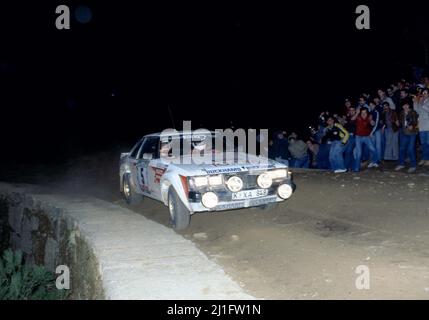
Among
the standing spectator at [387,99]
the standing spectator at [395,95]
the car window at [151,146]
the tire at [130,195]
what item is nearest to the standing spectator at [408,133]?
the standing spectator at [387,99]

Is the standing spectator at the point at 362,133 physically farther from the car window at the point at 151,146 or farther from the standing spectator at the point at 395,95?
the car window at the point at 151,146

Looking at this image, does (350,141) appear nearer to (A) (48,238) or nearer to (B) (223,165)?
(B) (223,165)

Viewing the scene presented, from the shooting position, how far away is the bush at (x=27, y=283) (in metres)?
7.08

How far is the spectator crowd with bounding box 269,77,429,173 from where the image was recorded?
11.1 m

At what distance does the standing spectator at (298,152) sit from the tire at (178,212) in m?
6.76

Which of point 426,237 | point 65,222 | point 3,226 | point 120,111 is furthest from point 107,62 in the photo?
point 426,237

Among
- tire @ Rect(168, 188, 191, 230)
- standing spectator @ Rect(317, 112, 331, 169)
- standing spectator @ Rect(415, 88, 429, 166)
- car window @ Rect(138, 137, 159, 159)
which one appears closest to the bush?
tire @ Rect(168, 188, 191, 230)

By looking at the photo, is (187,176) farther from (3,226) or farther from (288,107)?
(288,107)

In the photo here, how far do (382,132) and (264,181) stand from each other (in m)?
5.57

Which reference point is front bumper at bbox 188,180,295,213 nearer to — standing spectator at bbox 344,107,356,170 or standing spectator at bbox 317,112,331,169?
standing spectator at bbox 344,107,356,170

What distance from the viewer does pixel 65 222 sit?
8.29m

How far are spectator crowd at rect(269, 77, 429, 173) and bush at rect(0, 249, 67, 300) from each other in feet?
23.3

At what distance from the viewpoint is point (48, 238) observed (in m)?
8.98

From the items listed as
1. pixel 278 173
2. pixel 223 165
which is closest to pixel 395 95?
pixel 278 173
